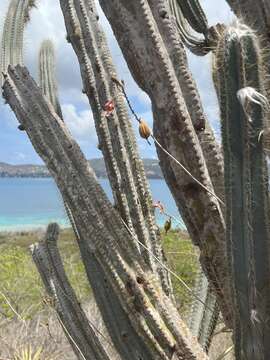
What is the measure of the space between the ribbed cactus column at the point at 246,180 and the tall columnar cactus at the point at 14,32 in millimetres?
1845

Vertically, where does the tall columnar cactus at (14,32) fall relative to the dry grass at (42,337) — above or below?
above

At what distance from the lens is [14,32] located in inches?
147

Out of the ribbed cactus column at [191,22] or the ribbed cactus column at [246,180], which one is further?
the ribbed cactus column at [191,22]

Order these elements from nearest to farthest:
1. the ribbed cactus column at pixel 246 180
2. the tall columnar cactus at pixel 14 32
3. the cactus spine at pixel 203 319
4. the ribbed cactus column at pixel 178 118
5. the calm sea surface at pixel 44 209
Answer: the ribbed cactus column at pixel 246 180 < the ribbed cactus column at pixel 178 118 < the tall columnar cactus at pixel 14 32 < the calm sea surface at pixel 44 209 < the cactus spine at pixel 203 319

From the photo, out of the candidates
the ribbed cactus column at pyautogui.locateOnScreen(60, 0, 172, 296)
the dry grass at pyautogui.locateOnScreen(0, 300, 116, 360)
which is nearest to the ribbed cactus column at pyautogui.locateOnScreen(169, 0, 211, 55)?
the ribbed cactus column at pyautogui.locateOnScreen(60, 0, 172, 296)

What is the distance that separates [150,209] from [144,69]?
0.86m

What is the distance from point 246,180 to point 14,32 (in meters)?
2.22

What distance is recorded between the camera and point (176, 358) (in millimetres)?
2859

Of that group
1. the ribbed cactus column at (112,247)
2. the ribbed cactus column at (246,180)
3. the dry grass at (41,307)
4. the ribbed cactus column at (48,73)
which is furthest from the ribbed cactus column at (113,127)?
the dry grass at (41,307)

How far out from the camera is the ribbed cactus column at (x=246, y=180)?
1874 mm

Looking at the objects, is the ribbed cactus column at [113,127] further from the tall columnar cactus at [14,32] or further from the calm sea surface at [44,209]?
the tall columnar cactus at [14,32]

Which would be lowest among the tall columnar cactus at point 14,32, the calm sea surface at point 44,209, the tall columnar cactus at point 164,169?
the calm sea surface at point 44,209

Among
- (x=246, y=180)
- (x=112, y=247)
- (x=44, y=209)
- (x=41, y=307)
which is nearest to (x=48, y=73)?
(x=112, y=247)

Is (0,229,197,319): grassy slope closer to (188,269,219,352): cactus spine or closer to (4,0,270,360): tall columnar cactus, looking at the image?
(188,269,219,352): cactus spine
